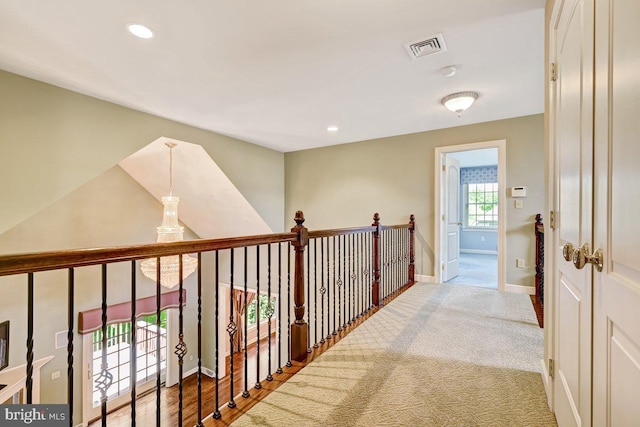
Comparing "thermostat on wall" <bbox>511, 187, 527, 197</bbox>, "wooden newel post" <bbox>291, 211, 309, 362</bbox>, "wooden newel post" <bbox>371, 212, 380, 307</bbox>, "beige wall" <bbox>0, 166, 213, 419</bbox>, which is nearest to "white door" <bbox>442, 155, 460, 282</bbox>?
"thermostat on wall" <bbox>511, 187, 527, 197</bbox>

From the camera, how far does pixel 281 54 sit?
7.60 ft

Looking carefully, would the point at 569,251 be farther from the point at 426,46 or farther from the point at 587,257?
the point at 426,46

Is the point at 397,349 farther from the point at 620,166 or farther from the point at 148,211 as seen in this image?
the point at 148,211

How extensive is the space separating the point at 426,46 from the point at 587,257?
1902 mm

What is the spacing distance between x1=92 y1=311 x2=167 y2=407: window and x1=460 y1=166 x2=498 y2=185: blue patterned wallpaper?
27.0 feet

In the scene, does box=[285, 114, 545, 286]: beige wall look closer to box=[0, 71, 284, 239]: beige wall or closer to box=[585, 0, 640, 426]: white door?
box=[0, 71, 284, 239]: beige wall

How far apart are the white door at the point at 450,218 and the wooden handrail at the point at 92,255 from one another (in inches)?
145

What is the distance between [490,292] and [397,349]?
2184 mm

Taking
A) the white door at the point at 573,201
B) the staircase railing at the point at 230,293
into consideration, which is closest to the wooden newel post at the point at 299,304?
the staircase railing at the point at 230,293

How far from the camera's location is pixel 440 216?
167 inches

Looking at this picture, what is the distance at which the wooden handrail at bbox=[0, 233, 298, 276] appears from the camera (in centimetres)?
86

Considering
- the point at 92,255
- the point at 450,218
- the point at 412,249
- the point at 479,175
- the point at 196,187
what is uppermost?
the point at 479,175

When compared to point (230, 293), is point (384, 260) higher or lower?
lower

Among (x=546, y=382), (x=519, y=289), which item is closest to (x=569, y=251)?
(x=546, y=382)
